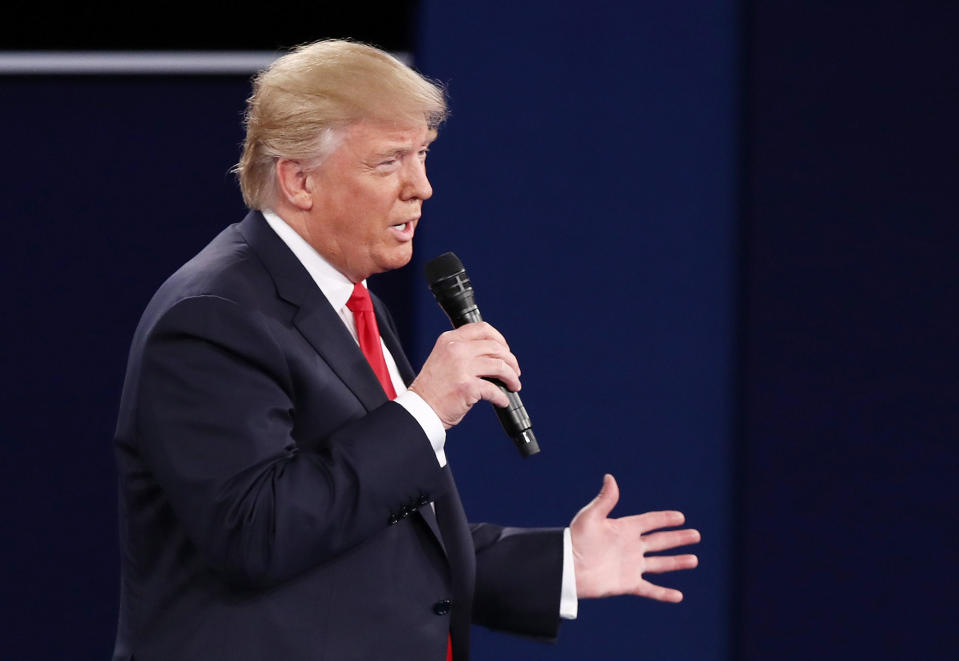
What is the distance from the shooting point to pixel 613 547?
1708mm

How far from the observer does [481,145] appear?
8.59 feet

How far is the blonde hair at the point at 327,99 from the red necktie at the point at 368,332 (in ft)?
0.58

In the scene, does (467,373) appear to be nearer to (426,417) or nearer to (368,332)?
(426,417)

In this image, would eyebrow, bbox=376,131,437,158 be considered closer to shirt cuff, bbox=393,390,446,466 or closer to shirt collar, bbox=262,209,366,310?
shirt collar, bbox=262,209,366,310

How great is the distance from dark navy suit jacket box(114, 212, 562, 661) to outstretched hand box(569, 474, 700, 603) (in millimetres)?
284

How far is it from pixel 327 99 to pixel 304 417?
398mm

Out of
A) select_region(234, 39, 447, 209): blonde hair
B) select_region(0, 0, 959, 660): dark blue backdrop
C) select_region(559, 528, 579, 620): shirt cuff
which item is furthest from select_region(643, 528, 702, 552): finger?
select_region(0, 0, 959, 660): dark blue backdrop

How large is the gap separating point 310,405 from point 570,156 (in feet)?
4.65

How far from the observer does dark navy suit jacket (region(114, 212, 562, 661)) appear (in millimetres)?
1255

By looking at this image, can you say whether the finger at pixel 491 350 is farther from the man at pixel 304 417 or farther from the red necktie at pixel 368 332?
the red necktie at pixel 368 332

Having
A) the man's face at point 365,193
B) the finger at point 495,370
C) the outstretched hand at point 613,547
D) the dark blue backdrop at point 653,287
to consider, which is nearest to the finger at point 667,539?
the outstretched hand at point 613,547

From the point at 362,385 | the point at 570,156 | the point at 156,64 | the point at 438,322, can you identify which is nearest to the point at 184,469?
the point at 362,385

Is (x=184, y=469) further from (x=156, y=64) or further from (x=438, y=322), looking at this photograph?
(x=156, y=64)

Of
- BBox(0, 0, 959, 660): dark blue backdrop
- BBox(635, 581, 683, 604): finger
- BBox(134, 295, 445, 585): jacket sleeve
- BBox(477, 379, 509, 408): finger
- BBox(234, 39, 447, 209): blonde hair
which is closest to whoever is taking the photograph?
BBox(134, 295, 445, 585): jacket sleeve
